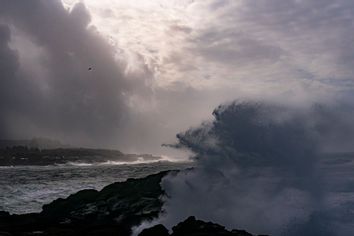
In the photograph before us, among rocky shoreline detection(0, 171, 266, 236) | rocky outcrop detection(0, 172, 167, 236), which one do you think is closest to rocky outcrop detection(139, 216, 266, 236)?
rocky shoreline detection(0, 171, 266, 236)

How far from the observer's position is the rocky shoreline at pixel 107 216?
28.5 m

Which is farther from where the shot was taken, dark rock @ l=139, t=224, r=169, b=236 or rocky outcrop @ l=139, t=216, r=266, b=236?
dark rock @ l=139, t=224, r=169, b=236

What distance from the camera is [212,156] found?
4541cm

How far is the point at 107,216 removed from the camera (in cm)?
3572

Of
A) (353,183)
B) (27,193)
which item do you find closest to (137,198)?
(353,183)

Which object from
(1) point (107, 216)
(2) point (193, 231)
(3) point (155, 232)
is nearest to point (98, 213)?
(1) point (107, 216)

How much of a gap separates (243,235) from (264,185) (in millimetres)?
14836

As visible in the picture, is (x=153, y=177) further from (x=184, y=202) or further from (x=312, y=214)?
(x=312, y=214)

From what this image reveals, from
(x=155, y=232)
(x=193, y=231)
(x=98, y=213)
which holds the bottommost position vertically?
(x=155, y=232)

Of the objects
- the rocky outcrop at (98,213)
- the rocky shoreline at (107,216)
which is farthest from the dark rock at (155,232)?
the rocky outcrop at (98,213)

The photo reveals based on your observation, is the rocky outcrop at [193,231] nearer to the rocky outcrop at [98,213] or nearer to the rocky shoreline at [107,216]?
the rocky shoreline at [107,216]

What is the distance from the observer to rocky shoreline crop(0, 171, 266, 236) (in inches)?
1121

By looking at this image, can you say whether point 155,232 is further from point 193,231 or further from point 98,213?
point 98,213

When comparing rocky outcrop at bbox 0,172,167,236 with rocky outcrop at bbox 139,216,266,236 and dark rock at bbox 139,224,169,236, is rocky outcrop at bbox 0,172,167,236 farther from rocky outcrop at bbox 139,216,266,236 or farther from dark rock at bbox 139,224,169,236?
rocky outcrop at bbox 139,216,266,236
